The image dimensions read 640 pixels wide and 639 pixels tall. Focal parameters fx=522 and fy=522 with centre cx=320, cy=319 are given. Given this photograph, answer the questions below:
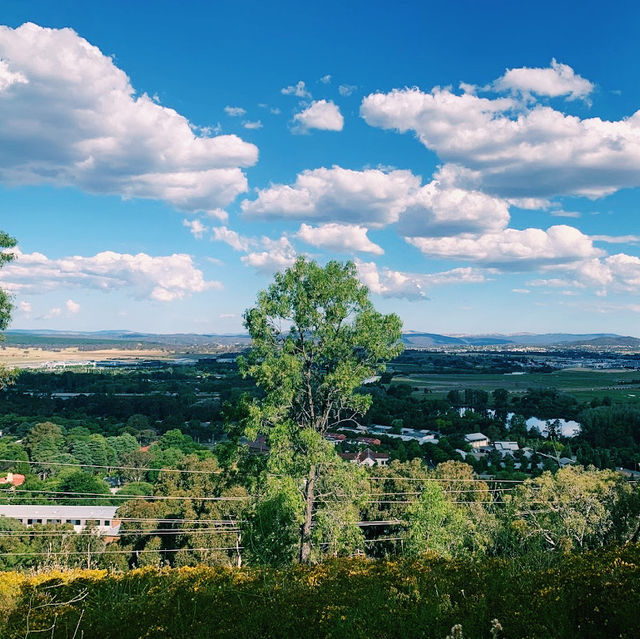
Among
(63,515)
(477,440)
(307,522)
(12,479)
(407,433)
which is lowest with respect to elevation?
(407,433)

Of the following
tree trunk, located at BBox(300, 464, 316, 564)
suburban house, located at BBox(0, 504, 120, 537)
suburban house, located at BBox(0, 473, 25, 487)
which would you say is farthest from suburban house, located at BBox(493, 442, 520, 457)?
tree trunk, located at BBox(300, 464, 316, 564)

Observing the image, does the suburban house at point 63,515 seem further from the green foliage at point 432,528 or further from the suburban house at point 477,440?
the suburban house at point 477,440

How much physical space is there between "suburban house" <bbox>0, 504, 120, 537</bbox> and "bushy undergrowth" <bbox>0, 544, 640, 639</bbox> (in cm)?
3606

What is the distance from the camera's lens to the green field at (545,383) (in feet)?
415

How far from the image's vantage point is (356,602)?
19.0ft

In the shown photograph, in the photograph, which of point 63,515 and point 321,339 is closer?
point 321,339

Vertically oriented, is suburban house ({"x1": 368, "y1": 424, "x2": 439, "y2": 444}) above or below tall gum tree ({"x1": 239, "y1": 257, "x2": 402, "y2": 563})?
below

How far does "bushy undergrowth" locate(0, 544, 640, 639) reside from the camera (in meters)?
4.86

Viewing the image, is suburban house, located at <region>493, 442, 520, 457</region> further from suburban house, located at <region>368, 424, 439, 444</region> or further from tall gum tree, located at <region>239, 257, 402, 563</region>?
tall gum tree, located at <region>239, 257, 402, 563</region>

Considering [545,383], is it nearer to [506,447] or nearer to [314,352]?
[506,447]

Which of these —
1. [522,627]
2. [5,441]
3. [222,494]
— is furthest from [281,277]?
[5,441]

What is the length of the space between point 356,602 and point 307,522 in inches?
306

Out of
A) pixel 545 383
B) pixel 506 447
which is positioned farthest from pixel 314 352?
pixel 545 383

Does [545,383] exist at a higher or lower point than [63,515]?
higher
